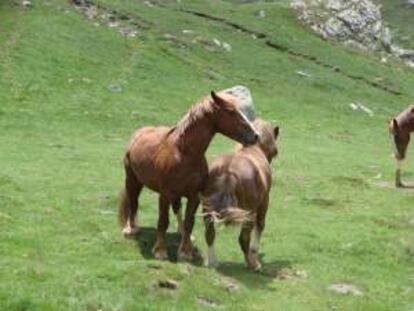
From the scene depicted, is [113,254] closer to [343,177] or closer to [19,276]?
[19,276]

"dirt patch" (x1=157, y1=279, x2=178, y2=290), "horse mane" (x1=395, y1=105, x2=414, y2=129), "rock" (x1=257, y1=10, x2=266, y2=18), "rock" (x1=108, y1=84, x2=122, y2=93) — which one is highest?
"dirt patch" (x1=157, y1=279, x2=178, y2=290)

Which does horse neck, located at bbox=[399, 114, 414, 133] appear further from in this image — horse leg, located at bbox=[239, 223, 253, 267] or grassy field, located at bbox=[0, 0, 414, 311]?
horse leg, located at bbox=[239, 223, 253, 267]

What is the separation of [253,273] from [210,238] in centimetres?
120

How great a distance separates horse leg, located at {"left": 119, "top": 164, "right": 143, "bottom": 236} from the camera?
16.0 m

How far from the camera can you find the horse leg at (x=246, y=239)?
570 inches

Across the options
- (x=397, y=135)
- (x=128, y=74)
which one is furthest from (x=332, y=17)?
(x=397, y=135)

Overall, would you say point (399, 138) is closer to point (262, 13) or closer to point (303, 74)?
point (303, 74)

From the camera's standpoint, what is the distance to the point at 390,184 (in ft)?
90.2

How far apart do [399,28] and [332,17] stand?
2560 inches

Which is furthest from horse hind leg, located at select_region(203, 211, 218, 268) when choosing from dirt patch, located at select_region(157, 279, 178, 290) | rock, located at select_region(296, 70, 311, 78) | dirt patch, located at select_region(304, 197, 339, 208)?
rock, located at select_region(296, 70, 311, 78)

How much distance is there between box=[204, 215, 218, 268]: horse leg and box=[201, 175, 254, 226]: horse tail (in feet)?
0.36

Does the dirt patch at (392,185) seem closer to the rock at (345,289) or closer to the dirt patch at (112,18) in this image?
the rock at (345,289)

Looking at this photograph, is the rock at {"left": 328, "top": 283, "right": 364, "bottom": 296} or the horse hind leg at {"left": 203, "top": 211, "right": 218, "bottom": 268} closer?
the horse hind leg at {"left": 203, "top": 211, "right": 218, "bottom": 268}

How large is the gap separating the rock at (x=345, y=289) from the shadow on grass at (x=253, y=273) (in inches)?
38.7
